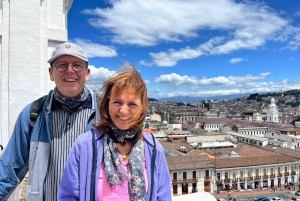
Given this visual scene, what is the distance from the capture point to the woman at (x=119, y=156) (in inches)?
60.3

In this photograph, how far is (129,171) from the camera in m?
1.58

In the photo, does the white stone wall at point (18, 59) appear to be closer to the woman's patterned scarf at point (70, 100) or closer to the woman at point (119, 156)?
the woman's patterned scarf at point (70, 100)

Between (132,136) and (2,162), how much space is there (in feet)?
3.23

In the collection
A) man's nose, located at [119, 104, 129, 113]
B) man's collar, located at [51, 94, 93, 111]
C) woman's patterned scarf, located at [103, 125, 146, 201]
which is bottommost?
woman's patterned scarf, located at [103, 125, 146, 201]

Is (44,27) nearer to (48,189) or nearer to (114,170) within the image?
(48,189)

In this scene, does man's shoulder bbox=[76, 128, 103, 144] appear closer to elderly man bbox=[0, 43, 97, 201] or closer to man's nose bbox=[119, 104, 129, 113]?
man's nose bbox=[119, 104, 129, 113]

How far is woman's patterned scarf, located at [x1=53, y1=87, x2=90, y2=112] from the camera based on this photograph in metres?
1.96

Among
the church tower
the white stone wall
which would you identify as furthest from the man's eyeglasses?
the church tower

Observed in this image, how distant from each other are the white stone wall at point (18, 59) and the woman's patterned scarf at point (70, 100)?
3.21 m

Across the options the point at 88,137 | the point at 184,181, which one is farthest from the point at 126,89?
the point at 184,181

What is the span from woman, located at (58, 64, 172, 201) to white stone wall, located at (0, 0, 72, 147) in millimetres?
3680

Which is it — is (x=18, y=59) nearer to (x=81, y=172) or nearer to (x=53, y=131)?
(x=53, y=131)

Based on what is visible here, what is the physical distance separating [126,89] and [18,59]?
397 centimetres

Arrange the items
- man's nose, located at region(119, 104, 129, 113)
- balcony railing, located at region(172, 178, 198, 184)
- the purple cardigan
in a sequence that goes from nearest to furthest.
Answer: the purple cardigan → man's nose, located at region(119, 104, 129, 113) → balcony railing, located at region(172, 178, 198, 184)
